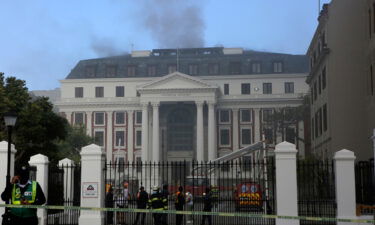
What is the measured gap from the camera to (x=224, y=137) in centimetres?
8912

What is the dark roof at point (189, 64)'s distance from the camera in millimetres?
94438

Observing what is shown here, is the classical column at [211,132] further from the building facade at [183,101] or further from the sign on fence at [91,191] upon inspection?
the sign on fence at [91,191]

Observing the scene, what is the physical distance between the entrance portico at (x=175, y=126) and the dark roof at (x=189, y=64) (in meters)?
9.38

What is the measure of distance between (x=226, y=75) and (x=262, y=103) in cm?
864

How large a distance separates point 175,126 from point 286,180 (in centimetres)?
6994

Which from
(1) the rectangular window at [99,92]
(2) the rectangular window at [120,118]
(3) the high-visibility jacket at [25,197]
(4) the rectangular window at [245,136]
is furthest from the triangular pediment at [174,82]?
(3) the high-visibility jacket at [25,197]

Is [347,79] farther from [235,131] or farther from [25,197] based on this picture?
[235,131]

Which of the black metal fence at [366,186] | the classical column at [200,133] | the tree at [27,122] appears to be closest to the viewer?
the black metal fence at [366,186]

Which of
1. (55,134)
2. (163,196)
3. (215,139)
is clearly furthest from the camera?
(215,139)

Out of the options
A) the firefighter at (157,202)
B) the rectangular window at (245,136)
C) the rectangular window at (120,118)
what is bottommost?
the firefighter at (157,202)

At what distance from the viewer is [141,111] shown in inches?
3548

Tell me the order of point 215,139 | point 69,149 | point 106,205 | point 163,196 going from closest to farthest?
1. point 163,196
2. point 106,205
3. point 69,149
4. point 215,139

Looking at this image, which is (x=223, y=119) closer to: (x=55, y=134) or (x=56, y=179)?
(x=55, y=134)

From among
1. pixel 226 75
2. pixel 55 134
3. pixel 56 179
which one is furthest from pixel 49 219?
pixel 226 75
